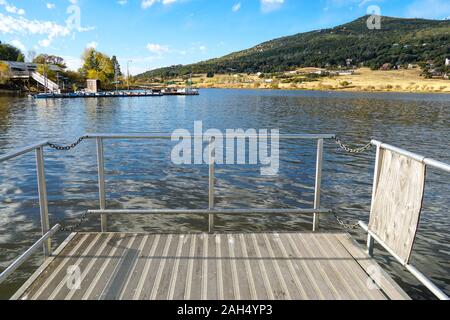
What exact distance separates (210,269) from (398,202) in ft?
7.56

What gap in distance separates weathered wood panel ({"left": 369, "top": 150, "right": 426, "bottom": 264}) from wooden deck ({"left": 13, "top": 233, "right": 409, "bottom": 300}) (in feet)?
1.58

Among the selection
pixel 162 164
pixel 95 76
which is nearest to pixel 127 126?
pixel 162 164

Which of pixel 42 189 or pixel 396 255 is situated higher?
pixel 42 189

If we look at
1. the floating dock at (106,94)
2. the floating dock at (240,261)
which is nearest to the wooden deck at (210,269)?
the floating dock at (240,261)

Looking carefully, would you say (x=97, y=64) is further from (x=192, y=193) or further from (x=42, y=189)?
(x=42, y=189)

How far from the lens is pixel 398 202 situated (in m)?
3.88

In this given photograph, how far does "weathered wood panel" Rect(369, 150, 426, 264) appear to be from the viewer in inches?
137

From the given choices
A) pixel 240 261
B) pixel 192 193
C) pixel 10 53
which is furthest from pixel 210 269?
pixel 10 53

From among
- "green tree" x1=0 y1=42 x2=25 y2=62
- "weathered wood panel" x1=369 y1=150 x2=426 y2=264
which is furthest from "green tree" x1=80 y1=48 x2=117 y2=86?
"weathered wood panel" x1=369 y1=150 x2=426 y2=264

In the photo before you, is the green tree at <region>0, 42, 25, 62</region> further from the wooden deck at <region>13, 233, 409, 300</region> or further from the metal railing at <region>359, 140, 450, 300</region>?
the metal railing at <region>359, 140, 450, 300</region>

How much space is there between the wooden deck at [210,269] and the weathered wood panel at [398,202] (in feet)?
1.58
